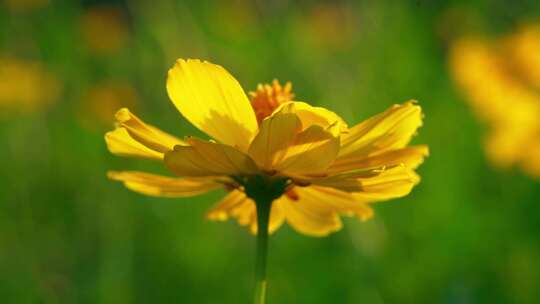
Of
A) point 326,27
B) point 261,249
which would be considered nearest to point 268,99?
point 261,249

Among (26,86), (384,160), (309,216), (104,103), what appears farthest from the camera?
(26,86)

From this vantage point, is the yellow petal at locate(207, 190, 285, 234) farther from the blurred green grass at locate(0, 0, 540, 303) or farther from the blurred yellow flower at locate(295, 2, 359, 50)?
the blurred yellow flower at locate(295, 2, 359, 50)

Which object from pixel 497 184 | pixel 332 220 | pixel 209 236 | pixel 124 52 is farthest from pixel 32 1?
pixel 332 220

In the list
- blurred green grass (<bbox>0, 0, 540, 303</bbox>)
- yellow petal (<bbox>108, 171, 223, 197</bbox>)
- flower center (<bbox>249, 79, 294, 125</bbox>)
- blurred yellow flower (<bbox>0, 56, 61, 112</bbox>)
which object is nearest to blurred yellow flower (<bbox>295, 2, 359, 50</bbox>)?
blurred green grass (<bbox>0, 0, 540, 303</bbox>)

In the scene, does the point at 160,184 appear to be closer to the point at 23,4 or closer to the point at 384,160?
the point at 384,160

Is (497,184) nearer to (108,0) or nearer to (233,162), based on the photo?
(233,162)
